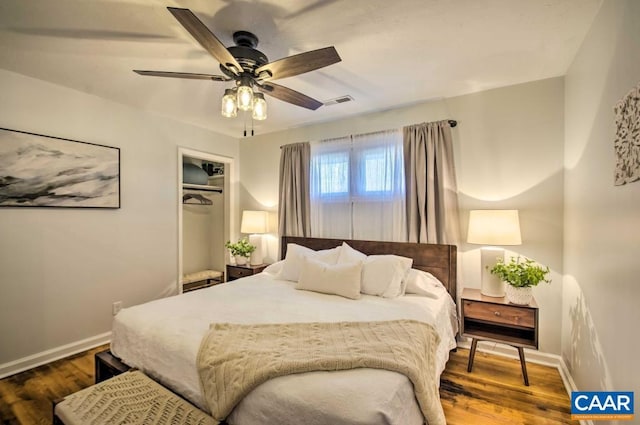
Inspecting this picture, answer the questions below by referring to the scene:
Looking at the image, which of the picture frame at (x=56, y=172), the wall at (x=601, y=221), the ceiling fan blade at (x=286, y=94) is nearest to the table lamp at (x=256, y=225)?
the picture frame at (x=56, y=172)

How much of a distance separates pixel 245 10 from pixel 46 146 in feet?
7.92

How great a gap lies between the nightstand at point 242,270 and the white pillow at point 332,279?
47.6 inches

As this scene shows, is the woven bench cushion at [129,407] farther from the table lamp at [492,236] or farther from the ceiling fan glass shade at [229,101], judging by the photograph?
the table lamp at [492,236]

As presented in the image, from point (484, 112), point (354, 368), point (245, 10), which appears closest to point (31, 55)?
point (245, 10)

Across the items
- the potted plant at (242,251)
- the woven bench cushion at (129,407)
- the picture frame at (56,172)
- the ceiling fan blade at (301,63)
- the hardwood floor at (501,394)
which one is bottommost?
the hardwood floor at (501,394)

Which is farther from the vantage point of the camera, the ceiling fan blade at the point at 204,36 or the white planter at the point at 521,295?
the white planter at the point at 521,295

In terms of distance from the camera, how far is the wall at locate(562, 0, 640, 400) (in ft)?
4.47

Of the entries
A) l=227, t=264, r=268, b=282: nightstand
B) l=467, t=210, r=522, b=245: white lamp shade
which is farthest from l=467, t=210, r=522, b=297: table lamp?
l=227, t=264, r=268, b=282: nightstand

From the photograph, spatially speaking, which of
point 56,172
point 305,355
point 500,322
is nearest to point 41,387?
point 56,172

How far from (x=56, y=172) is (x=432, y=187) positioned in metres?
3.73

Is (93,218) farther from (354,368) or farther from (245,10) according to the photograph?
(354,368)

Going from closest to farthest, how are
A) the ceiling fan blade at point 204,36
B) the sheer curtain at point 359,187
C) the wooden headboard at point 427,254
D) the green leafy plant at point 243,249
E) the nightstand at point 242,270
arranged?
the ceiling fan blade at point 204,36
the wooden headboard at point 427,254
the sheer curtain at point 359,187
the nightstand at point 242,270
the green leafy plant at point 243,249

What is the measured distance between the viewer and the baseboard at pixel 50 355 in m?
2.48

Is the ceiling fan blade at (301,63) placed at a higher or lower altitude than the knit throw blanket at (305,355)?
higher
